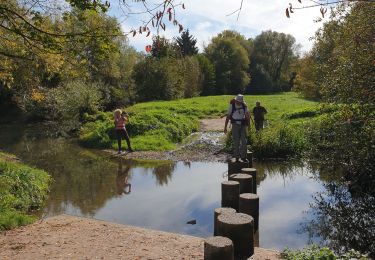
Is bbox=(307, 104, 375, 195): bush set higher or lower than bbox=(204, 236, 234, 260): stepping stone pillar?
higher

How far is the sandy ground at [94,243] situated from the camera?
21.8 ft

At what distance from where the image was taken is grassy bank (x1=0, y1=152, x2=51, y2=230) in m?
8.58

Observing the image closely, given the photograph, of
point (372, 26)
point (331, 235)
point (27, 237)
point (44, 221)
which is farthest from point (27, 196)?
point (372, 26)

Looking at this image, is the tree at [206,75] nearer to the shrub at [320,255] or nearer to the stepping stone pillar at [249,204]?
the stepping stone pillar at [249,204]

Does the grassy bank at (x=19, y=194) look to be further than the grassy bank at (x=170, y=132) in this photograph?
No

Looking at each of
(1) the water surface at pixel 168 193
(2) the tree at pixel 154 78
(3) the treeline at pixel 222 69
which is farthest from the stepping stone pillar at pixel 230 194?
(2) the tree at pixel 154 78

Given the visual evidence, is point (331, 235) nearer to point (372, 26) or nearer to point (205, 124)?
point (372, 26)

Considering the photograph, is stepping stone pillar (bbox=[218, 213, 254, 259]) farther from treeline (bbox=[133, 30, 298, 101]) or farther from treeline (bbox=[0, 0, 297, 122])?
treeline (bbox=[133, 30, 298, 101])

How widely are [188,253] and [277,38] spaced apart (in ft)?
231

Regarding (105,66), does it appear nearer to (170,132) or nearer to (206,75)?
(170,132)

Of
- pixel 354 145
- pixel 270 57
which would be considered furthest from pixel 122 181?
pixel 270 57

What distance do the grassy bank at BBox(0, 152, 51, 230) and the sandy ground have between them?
0.39 m

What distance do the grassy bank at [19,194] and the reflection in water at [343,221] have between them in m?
6.23

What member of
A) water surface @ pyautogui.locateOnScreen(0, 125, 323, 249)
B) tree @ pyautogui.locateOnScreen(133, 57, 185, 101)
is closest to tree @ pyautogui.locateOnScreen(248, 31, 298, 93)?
tree @ pyautogui.locateOnScreen(133, 57, 185, 101)
